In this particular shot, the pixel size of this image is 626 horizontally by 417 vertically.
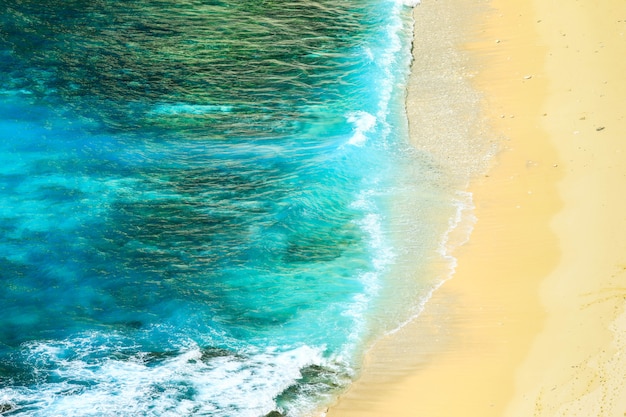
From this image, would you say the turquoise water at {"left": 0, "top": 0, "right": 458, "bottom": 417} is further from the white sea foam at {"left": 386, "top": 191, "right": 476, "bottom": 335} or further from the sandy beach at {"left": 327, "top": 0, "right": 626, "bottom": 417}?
the sandy beach at {"left": 327, "top": 0, "right": 626, "bottom": 417}

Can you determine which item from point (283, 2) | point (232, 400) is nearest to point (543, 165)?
point (232, 400)

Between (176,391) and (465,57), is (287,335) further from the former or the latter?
(465,57)

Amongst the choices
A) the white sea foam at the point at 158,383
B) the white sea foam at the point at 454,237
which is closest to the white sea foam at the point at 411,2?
the white sea foam at the point at 454,237

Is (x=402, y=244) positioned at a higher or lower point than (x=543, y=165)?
lower

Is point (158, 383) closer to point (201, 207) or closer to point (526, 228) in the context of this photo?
point (201, 207)

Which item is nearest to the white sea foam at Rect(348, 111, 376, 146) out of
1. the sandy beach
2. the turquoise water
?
the turquoise water
